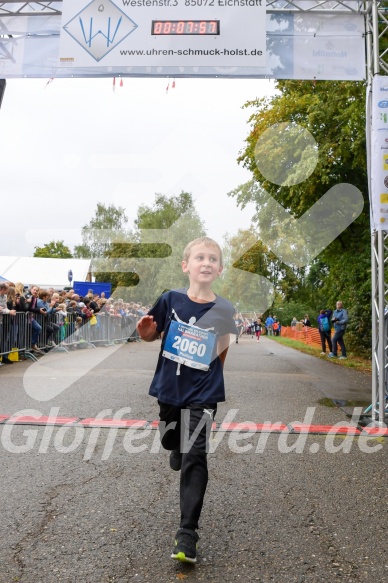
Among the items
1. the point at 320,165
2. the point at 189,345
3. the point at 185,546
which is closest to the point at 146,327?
the point at 189,345

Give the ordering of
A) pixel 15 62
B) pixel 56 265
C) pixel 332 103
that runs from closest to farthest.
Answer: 1. pixel 15 62
2. pixel 332 103
3. pixel 56 265

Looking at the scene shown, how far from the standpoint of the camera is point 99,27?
317 inches

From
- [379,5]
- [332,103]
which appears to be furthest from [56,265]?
[379,5]

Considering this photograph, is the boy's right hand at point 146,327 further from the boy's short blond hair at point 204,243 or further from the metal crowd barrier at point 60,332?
the metal crowd barrier at point 60,332

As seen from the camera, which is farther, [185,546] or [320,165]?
[320,165]

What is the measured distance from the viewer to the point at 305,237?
17.9m

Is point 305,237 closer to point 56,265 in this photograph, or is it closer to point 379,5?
point 379,5

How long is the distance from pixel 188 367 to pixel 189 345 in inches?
4.9

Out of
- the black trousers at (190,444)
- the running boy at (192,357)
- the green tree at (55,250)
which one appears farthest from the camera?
the green tree at (55,250)

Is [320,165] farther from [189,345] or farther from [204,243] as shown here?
[189,345]

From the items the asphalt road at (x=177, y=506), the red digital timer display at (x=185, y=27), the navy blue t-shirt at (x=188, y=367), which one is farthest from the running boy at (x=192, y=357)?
the red digital timer display at (x=185, y=27)

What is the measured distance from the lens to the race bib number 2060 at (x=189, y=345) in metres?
3.52

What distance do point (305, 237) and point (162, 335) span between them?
1466 centimetres

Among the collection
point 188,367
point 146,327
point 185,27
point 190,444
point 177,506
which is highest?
point 185,27
